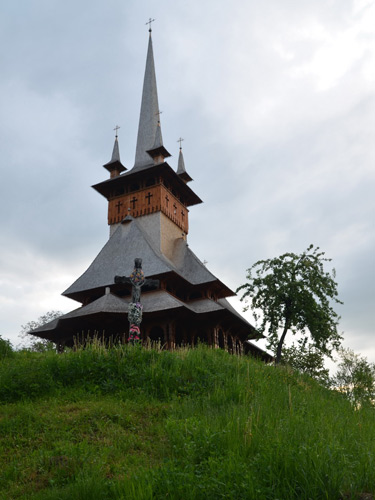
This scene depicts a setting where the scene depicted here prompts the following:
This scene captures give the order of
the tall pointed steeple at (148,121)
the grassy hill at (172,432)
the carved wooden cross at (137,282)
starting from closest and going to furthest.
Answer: the grassy hill at (172,432) → the carved wooden cross at (137,282) → the tall pointed steeple at (148,121)

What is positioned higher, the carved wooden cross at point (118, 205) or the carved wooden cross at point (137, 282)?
the carved wooden cross at point (118, 205)

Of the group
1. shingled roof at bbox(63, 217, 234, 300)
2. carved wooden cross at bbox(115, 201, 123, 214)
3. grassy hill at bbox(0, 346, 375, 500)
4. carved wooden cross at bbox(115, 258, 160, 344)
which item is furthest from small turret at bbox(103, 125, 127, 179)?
Answer: grassy hill at bbox(0, 346, 375, 500)

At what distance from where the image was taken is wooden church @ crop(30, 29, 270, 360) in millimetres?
21375

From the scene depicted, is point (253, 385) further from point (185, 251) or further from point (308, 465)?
point (185, 251)

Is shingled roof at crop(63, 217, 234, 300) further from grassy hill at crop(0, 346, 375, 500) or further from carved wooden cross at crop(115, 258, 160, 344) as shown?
grassy hill at crop(0, 346, 375, 500)

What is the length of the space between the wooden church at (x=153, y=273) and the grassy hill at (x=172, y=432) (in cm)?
780

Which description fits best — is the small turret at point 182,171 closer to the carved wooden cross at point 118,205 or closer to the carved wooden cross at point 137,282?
the carved wooden cross at point 118,205

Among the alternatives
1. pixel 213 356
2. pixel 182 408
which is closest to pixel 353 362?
pixel 213 356

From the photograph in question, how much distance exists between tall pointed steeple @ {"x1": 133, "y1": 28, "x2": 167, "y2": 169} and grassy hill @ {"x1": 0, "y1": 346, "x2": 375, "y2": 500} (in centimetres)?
2071

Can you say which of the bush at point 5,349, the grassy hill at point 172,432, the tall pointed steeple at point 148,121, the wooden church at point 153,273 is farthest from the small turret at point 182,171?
the grassy hill at point 172,432

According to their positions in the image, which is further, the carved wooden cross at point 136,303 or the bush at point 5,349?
the carved wooden cross at point 136,303

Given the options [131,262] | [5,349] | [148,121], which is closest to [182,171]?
[148,121]

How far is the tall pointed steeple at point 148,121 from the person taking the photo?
31108mm

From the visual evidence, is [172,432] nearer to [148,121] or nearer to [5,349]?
[5,349]
